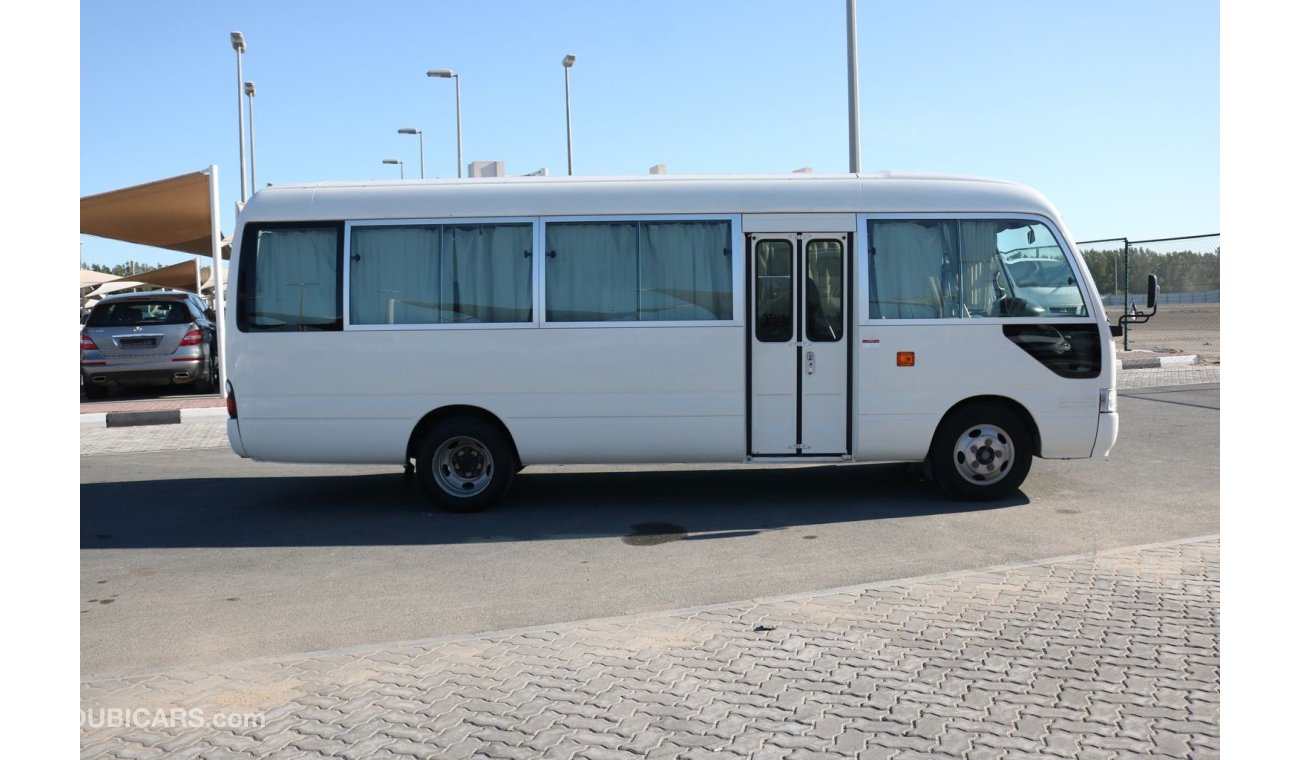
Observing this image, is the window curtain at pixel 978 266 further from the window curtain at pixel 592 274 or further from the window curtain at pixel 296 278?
the window curtain at pixel 296 278

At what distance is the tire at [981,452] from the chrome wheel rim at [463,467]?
3678 mm

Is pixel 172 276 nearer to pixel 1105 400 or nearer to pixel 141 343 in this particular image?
pixel 141 343

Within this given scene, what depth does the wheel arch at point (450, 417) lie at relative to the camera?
29.6ft

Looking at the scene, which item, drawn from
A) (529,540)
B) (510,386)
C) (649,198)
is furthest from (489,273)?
(529,540)

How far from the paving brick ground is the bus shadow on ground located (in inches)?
103

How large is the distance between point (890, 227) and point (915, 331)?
0.87 m

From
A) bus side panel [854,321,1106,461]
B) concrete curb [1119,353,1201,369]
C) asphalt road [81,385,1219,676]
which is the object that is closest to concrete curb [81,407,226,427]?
asphalt road [81,385,1219,676]

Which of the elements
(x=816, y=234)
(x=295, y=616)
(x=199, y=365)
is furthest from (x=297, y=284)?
(x=199, y=365)

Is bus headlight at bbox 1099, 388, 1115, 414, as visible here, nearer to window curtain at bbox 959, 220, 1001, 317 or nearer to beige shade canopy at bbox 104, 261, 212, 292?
window curtain at bbox 959, 220, 1001, 317

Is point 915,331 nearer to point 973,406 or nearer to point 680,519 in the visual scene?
point 973,406

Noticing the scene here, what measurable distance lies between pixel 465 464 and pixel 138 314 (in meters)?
11.5

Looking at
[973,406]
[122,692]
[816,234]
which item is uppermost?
[816,234]

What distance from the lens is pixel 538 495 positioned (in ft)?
32.6

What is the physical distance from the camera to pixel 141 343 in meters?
18.0
